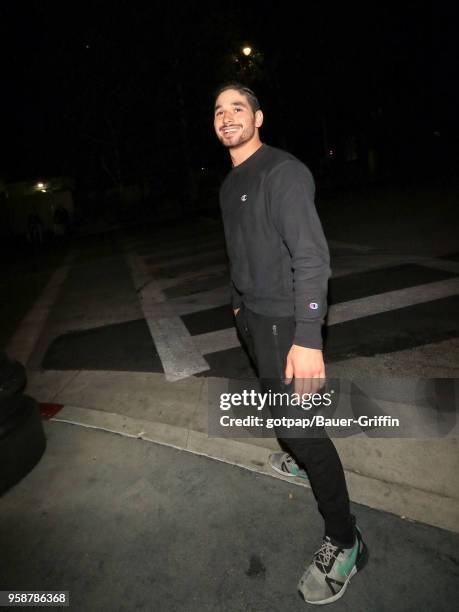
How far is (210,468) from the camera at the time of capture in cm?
301

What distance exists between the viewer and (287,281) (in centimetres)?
204

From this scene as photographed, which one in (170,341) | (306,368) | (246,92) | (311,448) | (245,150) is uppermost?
(246,92)

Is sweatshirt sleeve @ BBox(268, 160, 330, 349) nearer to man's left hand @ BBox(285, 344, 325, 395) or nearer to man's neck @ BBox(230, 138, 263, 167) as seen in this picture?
man's left hand @ BBox(285, 344, 325, 395)

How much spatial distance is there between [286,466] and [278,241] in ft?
5.33

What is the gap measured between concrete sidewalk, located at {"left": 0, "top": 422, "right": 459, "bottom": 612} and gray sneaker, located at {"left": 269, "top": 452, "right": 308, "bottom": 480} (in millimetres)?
79

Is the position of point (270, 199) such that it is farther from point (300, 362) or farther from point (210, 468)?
point (210, 468)

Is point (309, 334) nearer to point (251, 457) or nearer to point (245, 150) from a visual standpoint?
point (245, 150)

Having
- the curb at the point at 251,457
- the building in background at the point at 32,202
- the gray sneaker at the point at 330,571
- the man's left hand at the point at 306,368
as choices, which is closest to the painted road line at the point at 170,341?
the curb at the point at 251,457

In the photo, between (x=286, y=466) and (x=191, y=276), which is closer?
(x=286, y=466)

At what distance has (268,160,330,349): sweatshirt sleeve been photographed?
1823 mm

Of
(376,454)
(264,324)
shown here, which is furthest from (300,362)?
(376,454)

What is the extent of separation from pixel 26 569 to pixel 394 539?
205 centimetres

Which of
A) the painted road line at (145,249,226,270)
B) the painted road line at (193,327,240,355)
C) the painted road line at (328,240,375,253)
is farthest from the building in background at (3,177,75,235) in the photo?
the painted road line at (193,327,240,355)

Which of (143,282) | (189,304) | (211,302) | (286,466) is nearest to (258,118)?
(286,466)
